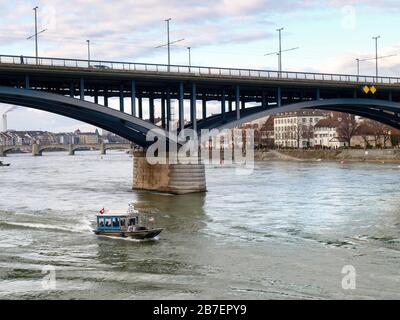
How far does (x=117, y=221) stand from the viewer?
34.5 meters

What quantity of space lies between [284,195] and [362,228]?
19272 millimetres

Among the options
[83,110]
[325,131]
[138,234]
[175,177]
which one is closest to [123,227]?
[138,234]

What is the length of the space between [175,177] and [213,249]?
90.8 ft

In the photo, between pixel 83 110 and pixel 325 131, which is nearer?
pixel 83 110

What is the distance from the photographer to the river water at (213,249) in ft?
75.8

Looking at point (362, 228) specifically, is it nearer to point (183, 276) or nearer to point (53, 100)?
point (183, 276)

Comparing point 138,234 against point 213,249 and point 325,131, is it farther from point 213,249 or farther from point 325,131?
point 325,131

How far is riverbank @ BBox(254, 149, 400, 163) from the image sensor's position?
370ft

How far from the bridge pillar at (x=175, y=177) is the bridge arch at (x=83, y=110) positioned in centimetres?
286

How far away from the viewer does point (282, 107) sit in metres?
61.3

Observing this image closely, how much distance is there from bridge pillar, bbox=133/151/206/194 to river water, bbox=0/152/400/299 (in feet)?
10.8

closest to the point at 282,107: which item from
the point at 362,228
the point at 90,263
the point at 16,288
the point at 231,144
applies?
the point at 362,228

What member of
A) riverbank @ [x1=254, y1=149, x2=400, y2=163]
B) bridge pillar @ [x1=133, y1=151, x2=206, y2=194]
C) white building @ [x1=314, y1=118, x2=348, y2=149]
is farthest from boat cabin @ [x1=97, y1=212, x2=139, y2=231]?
white building @ [x1=314, y1=118, x2=348, y2=149]

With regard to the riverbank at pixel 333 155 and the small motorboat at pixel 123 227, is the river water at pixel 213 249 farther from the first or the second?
the riverbank at pixel 333 155
